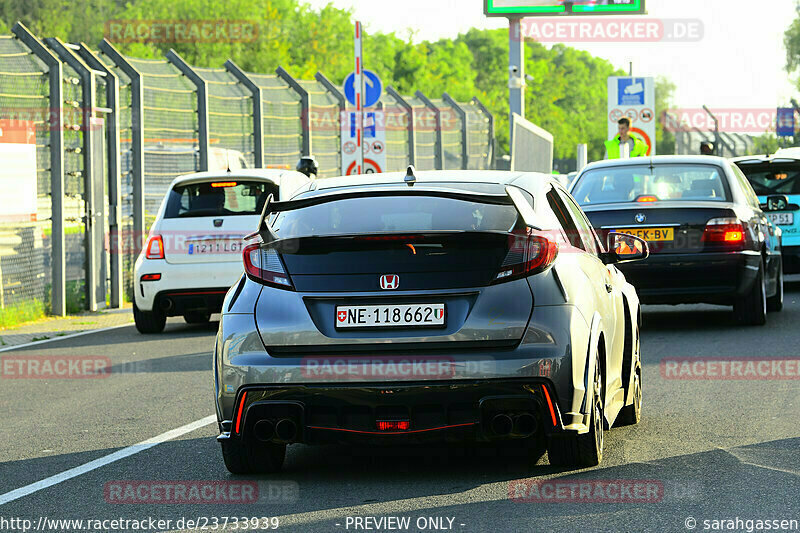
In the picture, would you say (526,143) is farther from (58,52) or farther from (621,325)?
(621,325)

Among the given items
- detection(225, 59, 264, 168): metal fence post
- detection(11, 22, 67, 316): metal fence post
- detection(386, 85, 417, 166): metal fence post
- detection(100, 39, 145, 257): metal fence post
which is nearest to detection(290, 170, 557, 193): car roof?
detection(11, 22, 67, 316): metal fence post

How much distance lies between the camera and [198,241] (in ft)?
48.9

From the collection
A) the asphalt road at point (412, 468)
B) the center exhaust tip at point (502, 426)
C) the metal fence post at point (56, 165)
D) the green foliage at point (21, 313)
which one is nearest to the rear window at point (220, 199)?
the green foliage at point (21, 313)

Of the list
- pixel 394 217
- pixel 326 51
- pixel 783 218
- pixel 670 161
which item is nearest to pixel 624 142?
pixel 783 218

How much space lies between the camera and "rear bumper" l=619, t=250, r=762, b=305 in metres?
13.5

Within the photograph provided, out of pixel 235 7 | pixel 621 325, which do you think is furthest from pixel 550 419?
pixel 235 7

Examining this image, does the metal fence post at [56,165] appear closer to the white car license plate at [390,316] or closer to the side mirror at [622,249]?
the side mirror at [622,249]

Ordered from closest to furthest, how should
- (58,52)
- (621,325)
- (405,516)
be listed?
(405,516) < (621,325) < (58,52)

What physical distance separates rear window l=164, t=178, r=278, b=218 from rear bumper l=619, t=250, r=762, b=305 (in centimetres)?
397

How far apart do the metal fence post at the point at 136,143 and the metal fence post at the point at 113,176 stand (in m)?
0.48

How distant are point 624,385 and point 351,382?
7.27 ft

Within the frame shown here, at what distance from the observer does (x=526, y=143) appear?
28.1 metres

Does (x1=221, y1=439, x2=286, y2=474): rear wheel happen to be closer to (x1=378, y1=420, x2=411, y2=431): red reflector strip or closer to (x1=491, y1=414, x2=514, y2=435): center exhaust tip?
(x1=378, y1=420, x2=411, y2=431): red reflector strip

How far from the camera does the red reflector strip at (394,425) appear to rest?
253 inches
